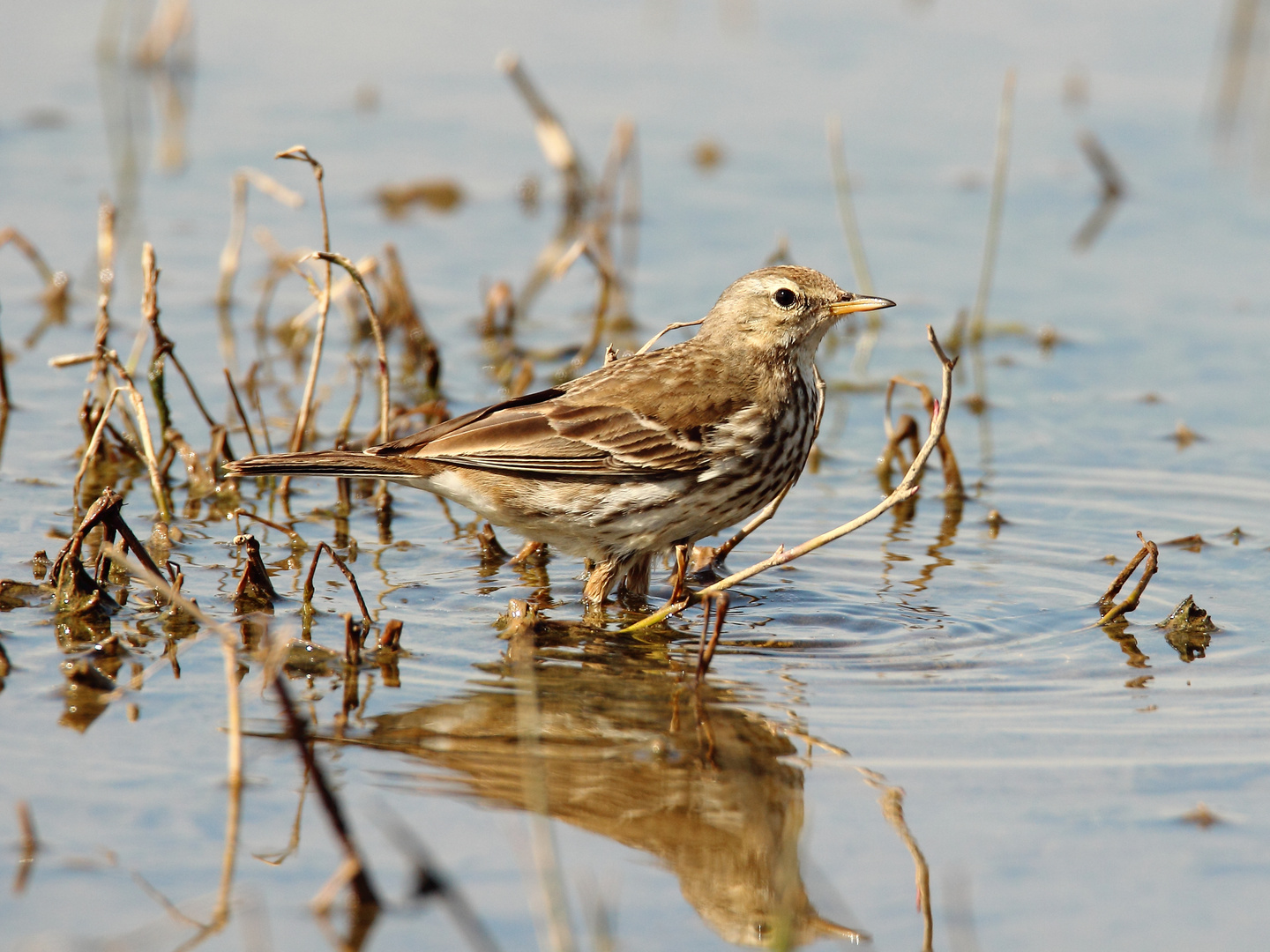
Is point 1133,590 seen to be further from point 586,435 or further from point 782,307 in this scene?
point 586,435

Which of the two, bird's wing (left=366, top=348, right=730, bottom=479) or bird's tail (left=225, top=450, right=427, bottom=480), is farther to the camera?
bird's wing (left=366, top=348, right=730, bottom=479)

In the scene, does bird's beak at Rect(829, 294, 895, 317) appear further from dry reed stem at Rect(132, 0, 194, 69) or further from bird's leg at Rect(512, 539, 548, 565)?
dry reed stem at Rect(132, 0, 194, 69)

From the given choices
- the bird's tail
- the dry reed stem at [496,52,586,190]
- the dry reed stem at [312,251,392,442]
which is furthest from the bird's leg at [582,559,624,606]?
the dry reed stem at [496,52,586,190]

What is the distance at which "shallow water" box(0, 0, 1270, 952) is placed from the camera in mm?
4254

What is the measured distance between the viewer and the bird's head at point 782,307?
22.4ft

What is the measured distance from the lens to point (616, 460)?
6.31 metres

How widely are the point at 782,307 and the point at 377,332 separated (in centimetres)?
168

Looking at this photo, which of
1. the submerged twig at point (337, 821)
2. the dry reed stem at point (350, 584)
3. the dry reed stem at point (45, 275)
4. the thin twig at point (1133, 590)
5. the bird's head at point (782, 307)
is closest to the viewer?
the submerged twig at point (337, 821)

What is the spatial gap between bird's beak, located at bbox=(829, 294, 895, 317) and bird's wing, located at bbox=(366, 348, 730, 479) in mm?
668

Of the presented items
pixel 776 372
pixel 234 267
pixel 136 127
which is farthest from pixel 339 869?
pixel 136 127

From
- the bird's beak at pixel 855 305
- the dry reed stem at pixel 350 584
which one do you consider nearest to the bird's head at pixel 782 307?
the bird's beak at pixel 855 305

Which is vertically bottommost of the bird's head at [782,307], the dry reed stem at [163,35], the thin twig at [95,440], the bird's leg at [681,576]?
the bird's leg at [681,576]

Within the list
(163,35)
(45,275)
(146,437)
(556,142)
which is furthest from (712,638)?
(163,35)

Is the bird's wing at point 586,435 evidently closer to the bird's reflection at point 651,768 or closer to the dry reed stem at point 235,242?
the bird's reflection at point 651,768
